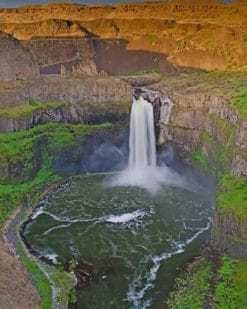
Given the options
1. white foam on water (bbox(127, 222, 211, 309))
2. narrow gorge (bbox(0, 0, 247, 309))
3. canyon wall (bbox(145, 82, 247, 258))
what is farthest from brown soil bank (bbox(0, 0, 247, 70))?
white foam on water (bbox(127, 222, 211, 309))

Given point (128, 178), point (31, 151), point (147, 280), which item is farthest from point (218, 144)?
point (147, 280)

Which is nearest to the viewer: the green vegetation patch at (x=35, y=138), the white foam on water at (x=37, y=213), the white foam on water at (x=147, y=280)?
the white foam on water at (x=147, y=280)

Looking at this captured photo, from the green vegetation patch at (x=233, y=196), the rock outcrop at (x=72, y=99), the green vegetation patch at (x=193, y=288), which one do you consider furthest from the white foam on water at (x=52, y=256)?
the rock outcrop at (x=72, y=99)

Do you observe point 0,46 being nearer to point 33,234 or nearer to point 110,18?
point 33,234

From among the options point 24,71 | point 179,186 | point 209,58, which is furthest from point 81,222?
point 209,58

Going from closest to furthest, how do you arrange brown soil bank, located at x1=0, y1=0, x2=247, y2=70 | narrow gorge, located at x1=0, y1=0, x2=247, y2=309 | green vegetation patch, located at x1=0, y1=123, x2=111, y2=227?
narrow gorge, located at x1=0, y1=0, x2=247, y2=309, green vegetation patch, located at x1=0, y1=123, x2=111, y2=227, brown soil bank, located at x1=0, y1=0, x2=247, y2=70

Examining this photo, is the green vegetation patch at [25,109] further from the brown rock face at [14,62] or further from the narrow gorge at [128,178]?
the brown rock face at [14,62]

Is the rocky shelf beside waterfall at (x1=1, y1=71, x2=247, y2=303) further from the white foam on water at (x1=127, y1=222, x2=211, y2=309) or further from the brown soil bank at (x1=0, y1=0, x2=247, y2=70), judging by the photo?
the brown soil bank at (x1=0, y1=0, x2=247, y2=70)
